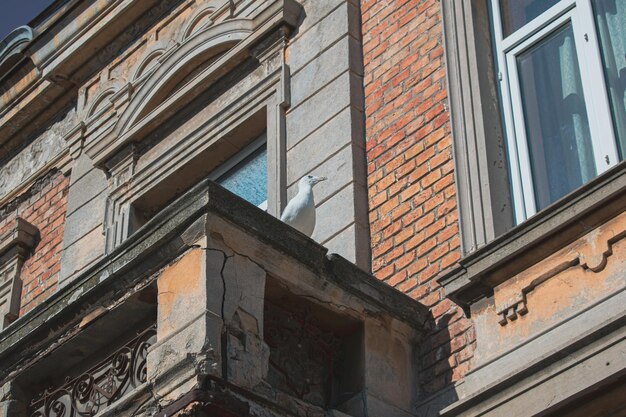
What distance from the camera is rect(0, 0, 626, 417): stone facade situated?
18.9ft

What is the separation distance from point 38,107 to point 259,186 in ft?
10.4

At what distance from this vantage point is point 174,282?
5984 mm

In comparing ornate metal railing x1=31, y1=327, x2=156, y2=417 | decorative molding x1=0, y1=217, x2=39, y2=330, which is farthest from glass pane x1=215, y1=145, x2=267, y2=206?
ornate metal railing x1=31, y1=327, x2=156, y2=417

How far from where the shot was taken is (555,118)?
6.92 metres

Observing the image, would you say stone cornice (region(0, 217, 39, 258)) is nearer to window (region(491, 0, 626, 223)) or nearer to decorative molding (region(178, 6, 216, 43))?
decorative molding (region(178, 6, 216, 43))

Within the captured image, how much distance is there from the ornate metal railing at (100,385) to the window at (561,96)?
201cm

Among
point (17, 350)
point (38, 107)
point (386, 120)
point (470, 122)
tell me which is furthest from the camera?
point (38, 107)


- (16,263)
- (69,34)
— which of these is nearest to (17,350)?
(16,263)

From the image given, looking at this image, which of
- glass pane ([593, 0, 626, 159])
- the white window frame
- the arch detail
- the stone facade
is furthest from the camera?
the arch detail

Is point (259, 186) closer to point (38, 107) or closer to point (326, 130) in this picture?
point (326, 130)

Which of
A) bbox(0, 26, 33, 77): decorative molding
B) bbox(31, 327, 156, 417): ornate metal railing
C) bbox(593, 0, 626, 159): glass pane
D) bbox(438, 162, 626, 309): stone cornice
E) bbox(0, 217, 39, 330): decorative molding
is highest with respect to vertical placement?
bbox(0, 26, 33, 77): decorative molding

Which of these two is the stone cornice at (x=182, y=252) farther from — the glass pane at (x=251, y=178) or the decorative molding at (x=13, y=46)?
the decorative molding at (x=13, y=46)

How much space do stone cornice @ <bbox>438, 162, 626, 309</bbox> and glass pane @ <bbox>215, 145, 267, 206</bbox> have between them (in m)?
2.72

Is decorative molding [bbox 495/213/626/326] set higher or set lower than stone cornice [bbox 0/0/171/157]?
lower
